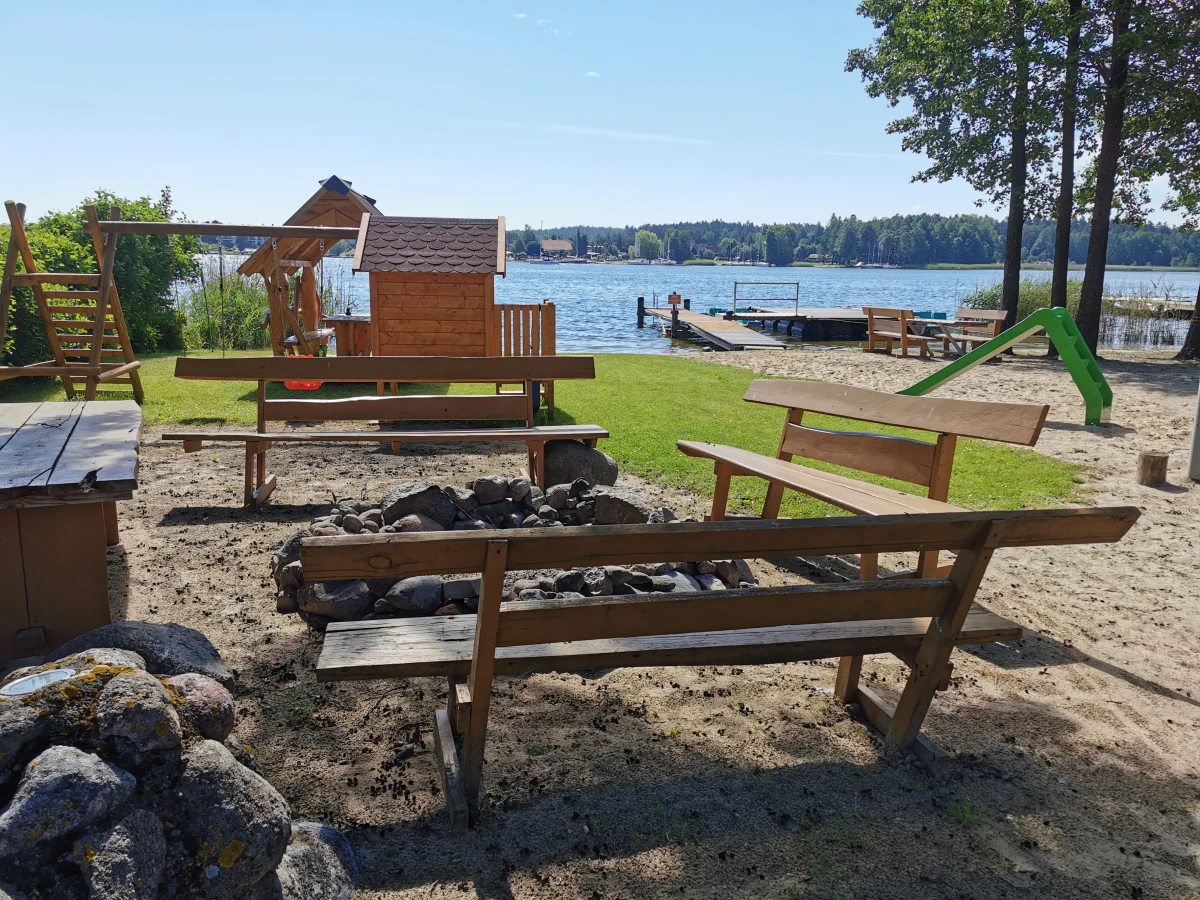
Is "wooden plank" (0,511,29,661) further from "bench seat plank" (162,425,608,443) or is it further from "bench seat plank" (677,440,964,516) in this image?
"bench seat plank" (677,440,964,516)

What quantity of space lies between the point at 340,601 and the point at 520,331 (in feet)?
24.8

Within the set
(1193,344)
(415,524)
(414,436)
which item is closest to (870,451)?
(415,524)

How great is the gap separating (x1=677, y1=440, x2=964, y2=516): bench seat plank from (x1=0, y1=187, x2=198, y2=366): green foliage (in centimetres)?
1147

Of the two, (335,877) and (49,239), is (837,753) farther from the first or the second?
(49,239)

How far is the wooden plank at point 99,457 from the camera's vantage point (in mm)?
3443

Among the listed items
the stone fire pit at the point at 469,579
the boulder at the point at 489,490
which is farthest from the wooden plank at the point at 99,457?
the boulder at the point at 489,490

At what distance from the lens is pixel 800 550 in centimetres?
265

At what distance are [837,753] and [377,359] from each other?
4831 mm

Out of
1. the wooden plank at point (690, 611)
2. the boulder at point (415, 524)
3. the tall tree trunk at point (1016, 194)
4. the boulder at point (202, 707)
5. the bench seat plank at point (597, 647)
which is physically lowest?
the boulder at point (415, 524)

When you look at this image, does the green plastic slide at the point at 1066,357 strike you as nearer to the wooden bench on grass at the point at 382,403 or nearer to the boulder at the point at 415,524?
the wooden bench on grass at the point at 382,403

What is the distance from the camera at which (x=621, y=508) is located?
540 cm

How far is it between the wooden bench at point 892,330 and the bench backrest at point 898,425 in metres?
14.9

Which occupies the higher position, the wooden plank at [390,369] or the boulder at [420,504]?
the wooden plank at [390,369]

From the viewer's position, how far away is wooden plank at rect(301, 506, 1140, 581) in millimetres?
2271
